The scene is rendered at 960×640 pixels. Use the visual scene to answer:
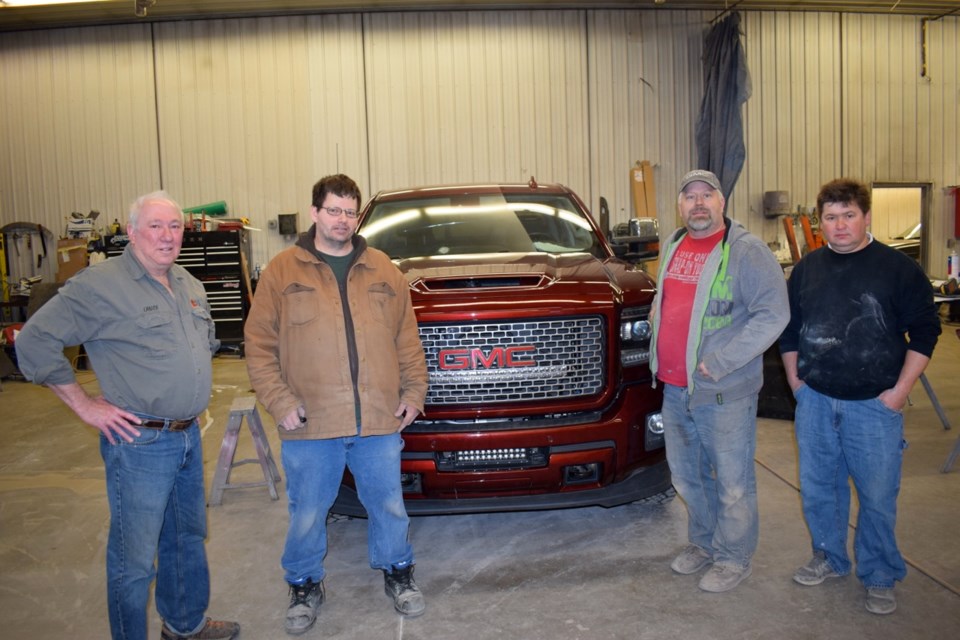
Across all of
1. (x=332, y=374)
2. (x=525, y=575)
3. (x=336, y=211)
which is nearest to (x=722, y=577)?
(x=525, y=575)

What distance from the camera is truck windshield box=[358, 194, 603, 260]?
4.20 m

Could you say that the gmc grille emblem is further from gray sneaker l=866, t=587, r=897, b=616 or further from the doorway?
the doorway

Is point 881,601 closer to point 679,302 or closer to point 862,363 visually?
point 862,363

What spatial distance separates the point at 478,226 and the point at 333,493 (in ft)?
6.64

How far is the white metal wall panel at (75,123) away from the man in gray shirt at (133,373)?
9977 mm

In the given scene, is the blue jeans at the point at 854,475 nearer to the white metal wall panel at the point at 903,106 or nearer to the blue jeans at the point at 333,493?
the blue jeans at the point at 333,493

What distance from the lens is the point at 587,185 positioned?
11.4 metres

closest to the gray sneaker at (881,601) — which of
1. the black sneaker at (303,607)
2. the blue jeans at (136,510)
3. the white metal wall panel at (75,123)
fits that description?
the black sneaker at (303,607)

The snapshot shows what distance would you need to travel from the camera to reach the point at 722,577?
9.62 feet

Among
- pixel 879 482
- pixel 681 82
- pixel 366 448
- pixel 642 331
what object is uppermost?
pixel 681 82

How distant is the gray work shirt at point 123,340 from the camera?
2.20m

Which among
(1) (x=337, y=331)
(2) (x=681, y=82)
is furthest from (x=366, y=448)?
(2) (x=681, y=82)

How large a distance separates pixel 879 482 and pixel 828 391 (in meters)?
0.37

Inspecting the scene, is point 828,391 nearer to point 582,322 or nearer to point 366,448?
point 582,322
